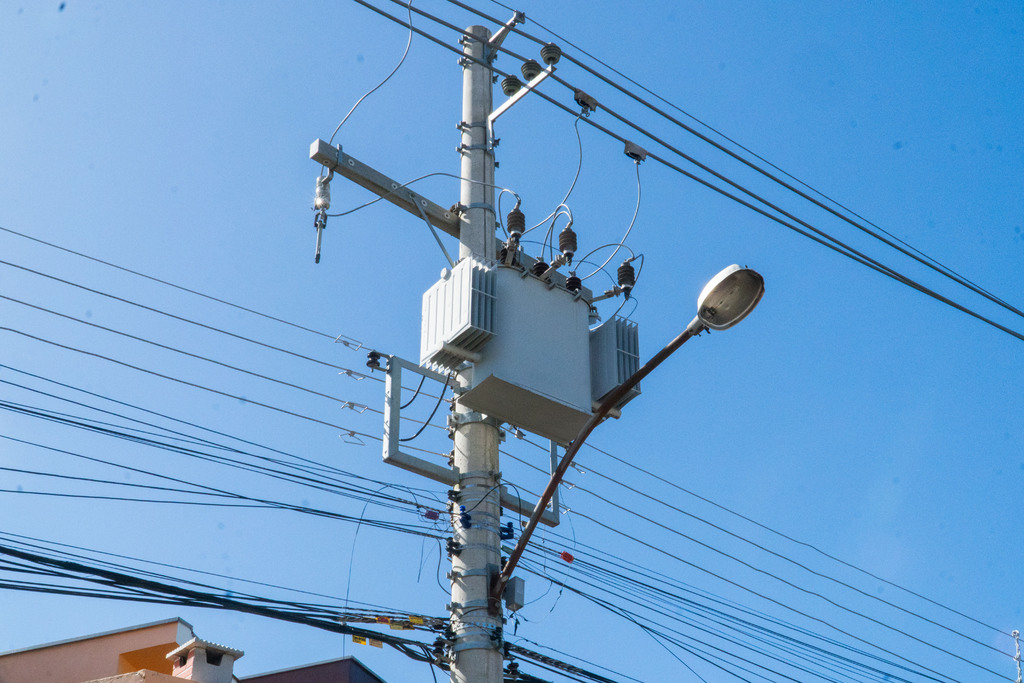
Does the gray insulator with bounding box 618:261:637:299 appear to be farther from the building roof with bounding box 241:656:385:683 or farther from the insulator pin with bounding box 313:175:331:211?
the building roof with bounding box 241:656:385:683

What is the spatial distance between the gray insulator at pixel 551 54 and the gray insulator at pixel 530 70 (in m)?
0.09

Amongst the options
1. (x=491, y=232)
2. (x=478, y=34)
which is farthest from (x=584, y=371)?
(x=478, y=34)

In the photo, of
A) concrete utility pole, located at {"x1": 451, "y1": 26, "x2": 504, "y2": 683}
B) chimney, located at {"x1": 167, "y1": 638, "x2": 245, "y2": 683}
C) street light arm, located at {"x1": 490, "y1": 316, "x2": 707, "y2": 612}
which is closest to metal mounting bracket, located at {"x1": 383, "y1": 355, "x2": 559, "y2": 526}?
concrete utility pole, located at {"x1": 451, "y1": 26, "x2": 504, "y2": 683}

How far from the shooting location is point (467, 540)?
870cm

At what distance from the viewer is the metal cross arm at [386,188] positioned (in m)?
9.48

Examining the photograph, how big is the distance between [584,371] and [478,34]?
316cm

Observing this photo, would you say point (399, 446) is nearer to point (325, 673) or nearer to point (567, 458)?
point (567, 458)

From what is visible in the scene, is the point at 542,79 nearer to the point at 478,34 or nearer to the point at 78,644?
the point at 478,34

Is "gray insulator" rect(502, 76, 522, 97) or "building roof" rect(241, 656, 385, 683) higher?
"gray insulator" rect(502, 76, 522, 97)

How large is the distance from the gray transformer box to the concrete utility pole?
0.25m

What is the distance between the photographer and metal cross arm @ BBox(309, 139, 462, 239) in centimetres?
948

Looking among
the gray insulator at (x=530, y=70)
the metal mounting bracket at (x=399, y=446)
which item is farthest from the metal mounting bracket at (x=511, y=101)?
the metal mounting bracket at (x=399, y=446)

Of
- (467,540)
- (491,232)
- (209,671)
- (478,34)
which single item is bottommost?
(467,540)

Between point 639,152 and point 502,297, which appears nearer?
point 502,297
